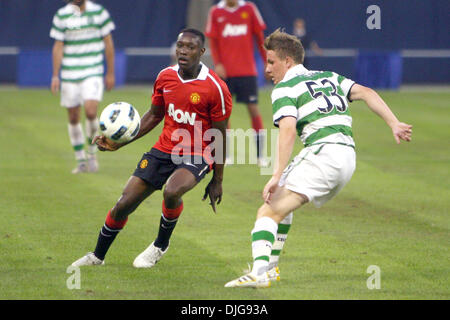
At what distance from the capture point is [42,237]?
27.2 feet

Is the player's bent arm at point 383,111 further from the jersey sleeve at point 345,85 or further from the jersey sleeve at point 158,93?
the jersey sleeve at point 158,93

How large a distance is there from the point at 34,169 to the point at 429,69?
2027cm

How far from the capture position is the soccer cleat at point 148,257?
724 centimetres

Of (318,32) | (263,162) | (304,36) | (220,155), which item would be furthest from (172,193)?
(318,32)

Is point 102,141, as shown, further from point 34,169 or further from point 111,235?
point 34,169

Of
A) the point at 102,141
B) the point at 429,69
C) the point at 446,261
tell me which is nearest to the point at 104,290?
the point at 102,141

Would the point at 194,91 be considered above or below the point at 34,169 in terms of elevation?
above

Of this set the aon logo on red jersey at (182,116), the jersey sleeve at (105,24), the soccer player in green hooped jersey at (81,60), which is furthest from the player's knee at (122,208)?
the jersey sleeve at (105,24)

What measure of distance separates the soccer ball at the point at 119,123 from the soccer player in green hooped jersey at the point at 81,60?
197 inches

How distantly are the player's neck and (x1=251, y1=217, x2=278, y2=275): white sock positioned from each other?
1.64 meters

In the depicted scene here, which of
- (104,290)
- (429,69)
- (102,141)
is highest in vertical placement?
(102,141)

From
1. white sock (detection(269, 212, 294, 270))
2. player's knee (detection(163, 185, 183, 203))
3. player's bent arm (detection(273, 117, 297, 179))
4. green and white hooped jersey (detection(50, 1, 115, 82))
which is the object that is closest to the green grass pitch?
white sock (detection(269, 212, 294, 270))
